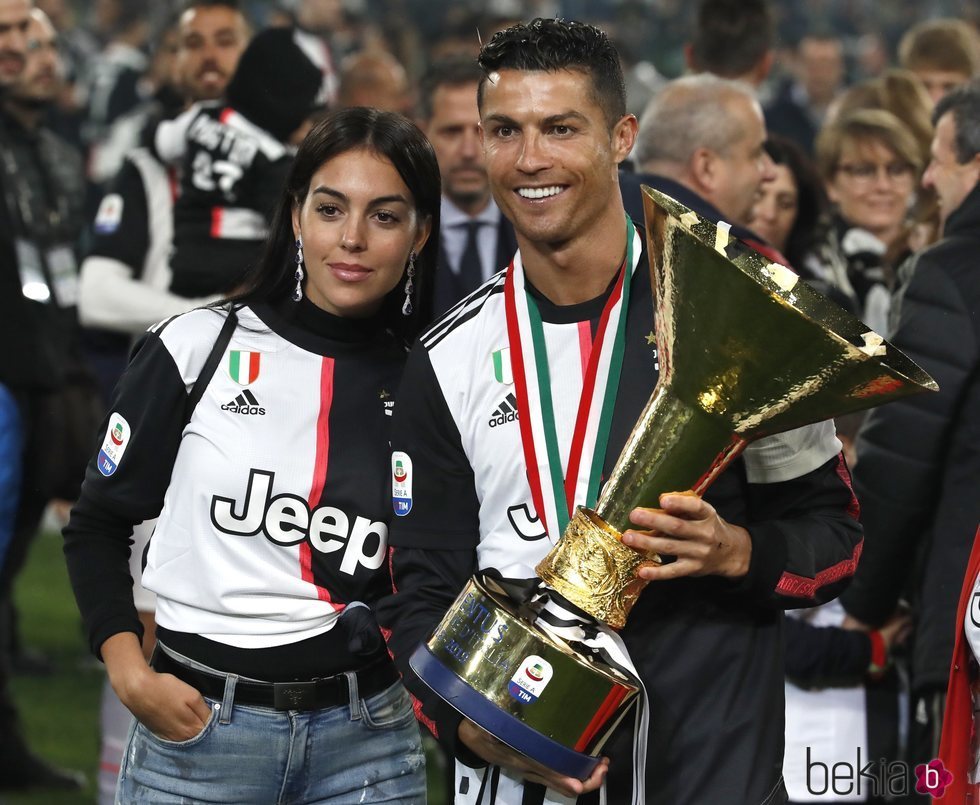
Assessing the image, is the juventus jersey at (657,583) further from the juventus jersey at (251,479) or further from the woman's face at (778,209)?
the woman's face at (778,209)

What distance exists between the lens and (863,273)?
5.86m

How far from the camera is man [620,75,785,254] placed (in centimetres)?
457

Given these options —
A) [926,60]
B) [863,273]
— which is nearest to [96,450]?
[863,273]

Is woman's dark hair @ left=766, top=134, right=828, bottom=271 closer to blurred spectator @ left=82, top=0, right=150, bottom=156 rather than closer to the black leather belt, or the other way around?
the black leather belt

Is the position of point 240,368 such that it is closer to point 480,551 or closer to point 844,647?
point 480,551

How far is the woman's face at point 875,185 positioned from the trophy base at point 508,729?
4.15 m

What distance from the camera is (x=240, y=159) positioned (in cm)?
451

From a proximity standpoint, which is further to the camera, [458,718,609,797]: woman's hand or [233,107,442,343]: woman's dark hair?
[233,107,442,343]: woman's dark hair

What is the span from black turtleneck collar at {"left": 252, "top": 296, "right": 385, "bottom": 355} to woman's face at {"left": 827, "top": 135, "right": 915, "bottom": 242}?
355cm

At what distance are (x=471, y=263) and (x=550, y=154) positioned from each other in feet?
8.46

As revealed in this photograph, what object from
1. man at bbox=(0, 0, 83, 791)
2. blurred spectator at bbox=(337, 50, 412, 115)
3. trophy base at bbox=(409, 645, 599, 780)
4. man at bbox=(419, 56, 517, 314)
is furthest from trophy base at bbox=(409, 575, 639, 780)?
blurred spectator at bbox=(337, 50, 412, 115)

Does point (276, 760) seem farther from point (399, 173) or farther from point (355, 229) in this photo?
point (399, 173)

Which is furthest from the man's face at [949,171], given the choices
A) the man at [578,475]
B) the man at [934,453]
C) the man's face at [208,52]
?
the man's face at [208,52]

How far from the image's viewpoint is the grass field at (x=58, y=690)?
5.53 metres
